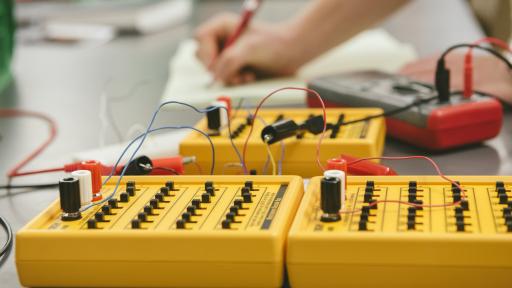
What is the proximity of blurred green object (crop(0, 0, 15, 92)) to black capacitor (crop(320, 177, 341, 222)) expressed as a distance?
1.33 metres

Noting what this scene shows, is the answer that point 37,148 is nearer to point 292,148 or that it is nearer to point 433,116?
point 292,148

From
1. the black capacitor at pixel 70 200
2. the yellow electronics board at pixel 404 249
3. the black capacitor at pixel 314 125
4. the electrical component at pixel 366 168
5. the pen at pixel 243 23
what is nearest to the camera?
the yellow electronics board at pixel 404 249

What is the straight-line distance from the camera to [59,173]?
1037 mm

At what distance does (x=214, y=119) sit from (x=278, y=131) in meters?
0.13

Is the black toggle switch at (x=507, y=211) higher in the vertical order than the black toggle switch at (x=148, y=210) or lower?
higher

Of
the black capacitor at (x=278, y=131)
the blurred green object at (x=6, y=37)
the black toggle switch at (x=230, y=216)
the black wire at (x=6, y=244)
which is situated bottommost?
the black wire at (x=6, y=244)

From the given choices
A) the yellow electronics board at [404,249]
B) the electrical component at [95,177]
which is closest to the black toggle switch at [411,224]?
the yellow electronics board at [404,249]

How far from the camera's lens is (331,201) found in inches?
25.6

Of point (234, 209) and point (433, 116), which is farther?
point (433, 116)

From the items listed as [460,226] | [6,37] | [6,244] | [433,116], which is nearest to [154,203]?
[6,244]

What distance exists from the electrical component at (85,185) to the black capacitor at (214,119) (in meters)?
0.31

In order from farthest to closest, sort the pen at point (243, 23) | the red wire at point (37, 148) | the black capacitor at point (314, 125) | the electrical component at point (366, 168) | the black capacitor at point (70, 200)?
the pen at point (243, 23)
the red wire at point (37, 148)
the black capacitor at point (314, 125)
the electrical component at point (366, 168)
the black capacitor at point (70, 200)

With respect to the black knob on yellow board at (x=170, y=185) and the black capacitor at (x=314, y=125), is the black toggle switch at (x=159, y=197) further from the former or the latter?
the black capacitor at (x=314, y=125)

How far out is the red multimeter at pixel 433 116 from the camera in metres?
1.04
